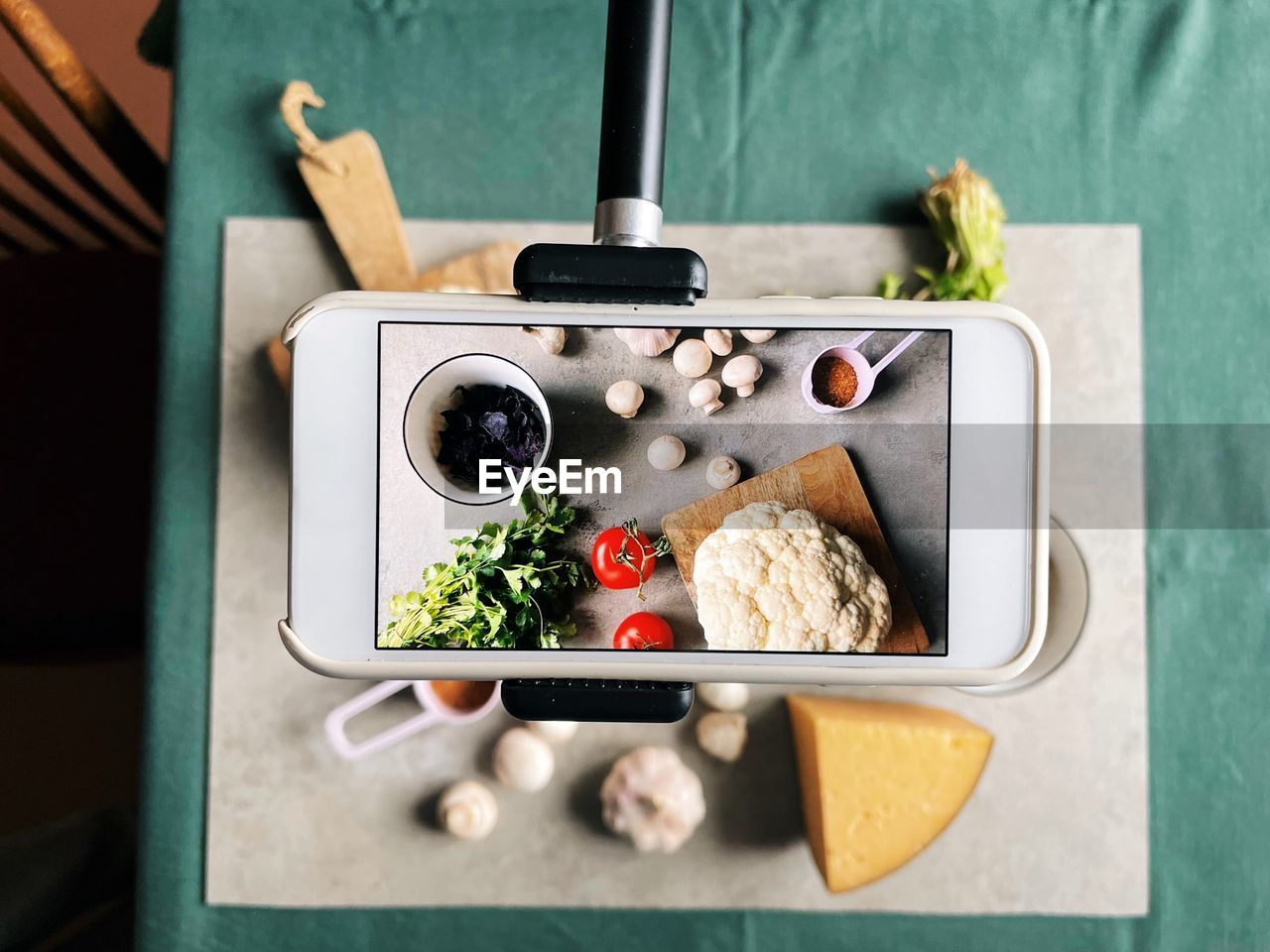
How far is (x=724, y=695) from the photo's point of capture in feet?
2.13

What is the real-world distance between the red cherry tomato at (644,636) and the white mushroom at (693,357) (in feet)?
0.43

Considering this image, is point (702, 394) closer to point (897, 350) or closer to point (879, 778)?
point (897, 350)

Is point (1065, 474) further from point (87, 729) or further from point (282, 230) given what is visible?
point (87, 729)

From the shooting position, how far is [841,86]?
67 cm

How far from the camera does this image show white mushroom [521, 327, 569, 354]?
41 cm

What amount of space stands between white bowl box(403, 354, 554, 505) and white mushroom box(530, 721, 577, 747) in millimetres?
289

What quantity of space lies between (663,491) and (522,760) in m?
0.32

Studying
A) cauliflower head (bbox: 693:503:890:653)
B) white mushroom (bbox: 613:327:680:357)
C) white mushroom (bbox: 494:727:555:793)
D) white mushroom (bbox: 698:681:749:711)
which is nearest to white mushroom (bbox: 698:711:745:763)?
white mushroom (bbox: 698:681:749:711)

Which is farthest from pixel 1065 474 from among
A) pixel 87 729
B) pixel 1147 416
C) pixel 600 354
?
pixel 87 729

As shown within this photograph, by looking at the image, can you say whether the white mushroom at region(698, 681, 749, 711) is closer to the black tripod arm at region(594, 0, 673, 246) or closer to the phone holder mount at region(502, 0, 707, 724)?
the phone holder mount at region(502, 0, 707, 724)

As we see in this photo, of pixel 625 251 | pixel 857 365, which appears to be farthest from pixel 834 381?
pixel 625 251

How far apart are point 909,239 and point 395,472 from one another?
0.46 m
